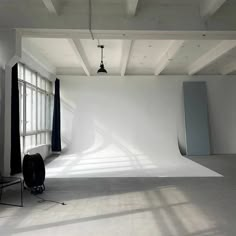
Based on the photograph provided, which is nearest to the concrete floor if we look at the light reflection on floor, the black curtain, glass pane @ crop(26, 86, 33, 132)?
the light reflection on floor

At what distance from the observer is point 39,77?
26.6 ft

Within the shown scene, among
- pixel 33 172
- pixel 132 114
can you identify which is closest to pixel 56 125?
pixel 132 114

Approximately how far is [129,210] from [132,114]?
6.57 meters

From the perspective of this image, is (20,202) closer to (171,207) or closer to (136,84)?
(171,207)

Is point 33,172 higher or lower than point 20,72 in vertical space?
lower

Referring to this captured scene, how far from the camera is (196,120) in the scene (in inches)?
376

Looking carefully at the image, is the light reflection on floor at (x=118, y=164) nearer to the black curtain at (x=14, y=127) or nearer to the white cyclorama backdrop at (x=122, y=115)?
the white cyclorama backdrop at (x=122, y=115)

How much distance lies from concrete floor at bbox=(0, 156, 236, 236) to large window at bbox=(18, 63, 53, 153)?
2507mm

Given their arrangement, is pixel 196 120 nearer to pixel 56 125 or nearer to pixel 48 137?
pixel 56 125

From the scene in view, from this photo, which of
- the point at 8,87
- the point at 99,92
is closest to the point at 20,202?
the point at 8,87

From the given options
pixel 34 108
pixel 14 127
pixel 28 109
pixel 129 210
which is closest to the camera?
pixel 129 210

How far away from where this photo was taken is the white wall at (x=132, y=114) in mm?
9648

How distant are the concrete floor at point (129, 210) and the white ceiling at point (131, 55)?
3.57 metres

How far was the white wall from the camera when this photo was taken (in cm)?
965
